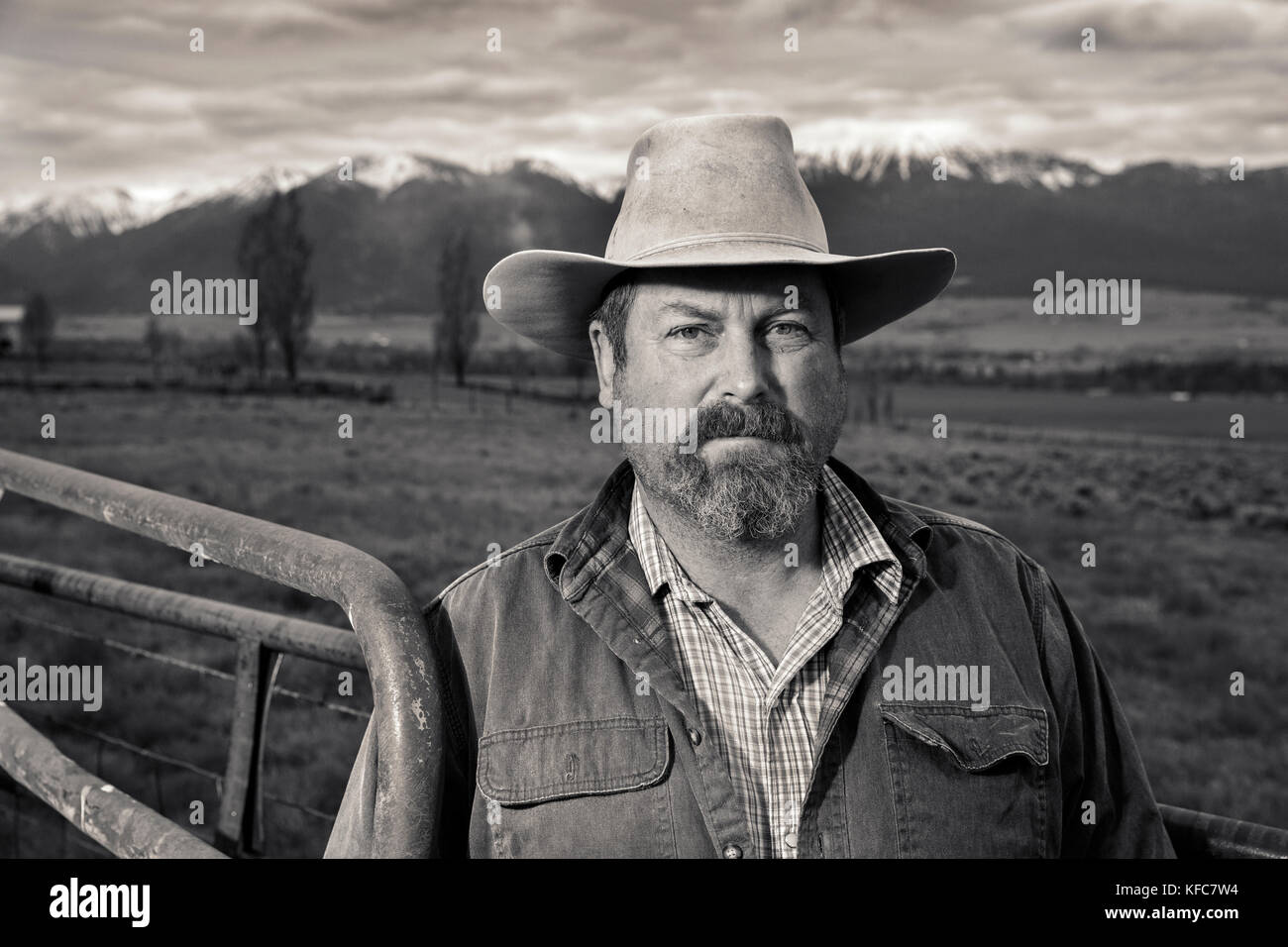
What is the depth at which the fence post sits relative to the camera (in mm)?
2068

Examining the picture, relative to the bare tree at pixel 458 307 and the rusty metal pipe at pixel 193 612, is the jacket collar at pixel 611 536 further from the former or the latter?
the bare tree at pixel 458 307

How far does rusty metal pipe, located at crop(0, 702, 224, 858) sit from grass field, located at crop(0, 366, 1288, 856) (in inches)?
96.8

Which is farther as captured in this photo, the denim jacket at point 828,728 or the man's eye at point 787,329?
the man's eye at point 787,329

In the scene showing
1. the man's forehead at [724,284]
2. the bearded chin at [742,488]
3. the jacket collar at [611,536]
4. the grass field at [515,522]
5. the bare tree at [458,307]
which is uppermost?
the bare tree at [458,307]

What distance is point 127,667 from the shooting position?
8711 millimetres

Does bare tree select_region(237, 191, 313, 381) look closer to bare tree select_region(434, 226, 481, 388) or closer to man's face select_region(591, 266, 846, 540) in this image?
bare tree select_region(434, 226, 481, 388)

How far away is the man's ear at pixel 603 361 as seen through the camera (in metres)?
2.31

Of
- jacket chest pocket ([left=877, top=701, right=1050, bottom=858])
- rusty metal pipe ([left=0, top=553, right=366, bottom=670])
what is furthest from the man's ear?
jacket chest pocket ([left=877, top=701, right=1050, bottom=858])

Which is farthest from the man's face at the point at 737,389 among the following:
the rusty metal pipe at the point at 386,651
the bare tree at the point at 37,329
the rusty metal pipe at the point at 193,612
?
the bare tree at the point at 37,329

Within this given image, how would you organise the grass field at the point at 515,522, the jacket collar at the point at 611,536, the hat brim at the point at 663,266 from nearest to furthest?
the jacket collar at the point at 611,536, the hat brim at the point at 663,266, the grass field at the point at 515,522

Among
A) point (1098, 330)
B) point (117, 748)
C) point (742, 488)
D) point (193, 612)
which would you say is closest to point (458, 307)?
point (1098, 330)

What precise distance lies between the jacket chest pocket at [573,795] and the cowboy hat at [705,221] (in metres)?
0.84
